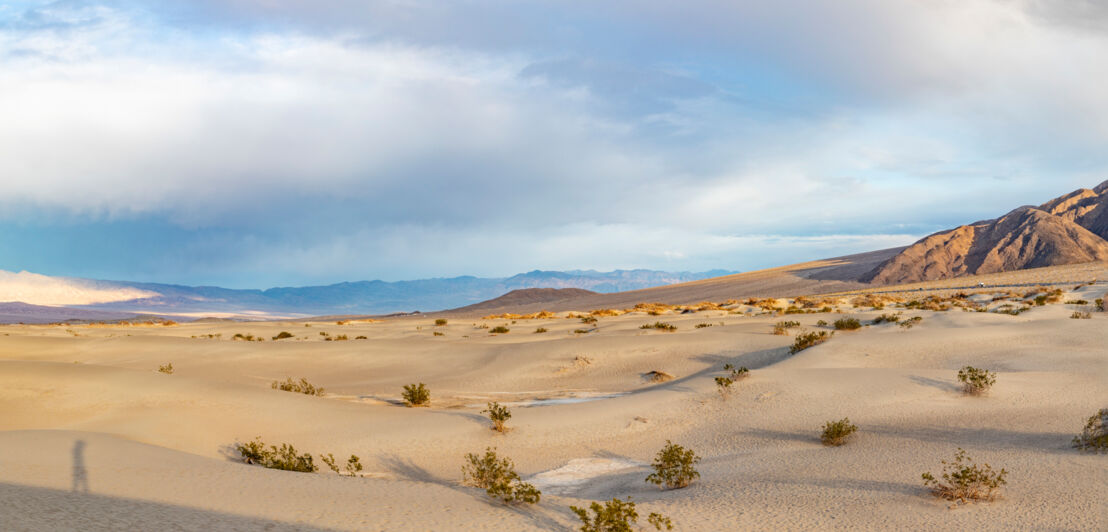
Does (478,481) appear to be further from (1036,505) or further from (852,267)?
(852,267)

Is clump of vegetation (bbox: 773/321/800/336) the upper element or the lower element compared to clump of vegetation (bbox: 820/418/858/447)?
upper

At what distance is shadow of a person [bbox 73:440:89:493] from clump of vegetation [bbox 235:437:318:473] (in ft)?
6.24

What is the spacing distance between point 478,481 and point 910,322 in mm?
17387

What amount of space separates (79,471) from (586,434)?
22.3ft

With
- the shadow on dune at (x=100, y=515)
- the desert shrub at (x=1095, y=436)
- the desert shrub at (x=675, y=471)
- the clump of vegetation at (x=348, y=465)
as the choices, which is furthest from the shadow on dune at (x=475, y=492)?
the desert shrub at (x=1095, y=436)

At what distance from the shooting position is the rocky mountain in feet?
191

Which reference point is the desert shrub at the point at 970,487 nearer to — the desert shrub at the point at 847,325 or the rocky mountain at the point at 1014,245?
the desert shrub at the point at 847,325

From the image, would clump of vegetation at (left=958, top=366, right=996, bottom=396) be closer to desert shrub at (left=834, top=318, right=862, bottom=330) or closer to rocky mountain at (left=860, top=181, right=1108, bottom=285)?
desert shrub at (left=834, top=318, right=862, bottom=330)

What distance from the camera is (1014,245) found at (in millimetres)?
61906

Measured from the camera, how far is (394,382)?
17.9 m

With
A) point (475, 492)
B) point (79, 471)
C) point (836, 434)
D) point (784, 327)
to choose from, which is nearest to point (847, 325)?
point (784, 327)

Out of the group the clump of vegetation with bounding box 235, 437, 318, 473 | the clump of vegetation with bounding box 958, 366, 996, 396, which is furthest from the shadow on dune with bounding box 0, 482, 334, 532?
the clump of vegetation with bounding box 958, 366, 996, 396

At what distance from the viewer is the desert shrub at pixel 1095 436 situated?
277 inches

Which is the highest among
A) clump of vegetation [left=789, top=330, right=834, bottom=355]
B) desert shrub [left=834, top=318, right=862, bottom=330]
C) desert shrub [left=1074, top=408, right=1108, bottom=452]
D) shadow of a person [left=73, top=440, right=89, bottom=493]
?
shadow of a person [left=73, top=440, right=89, bottom=493]
